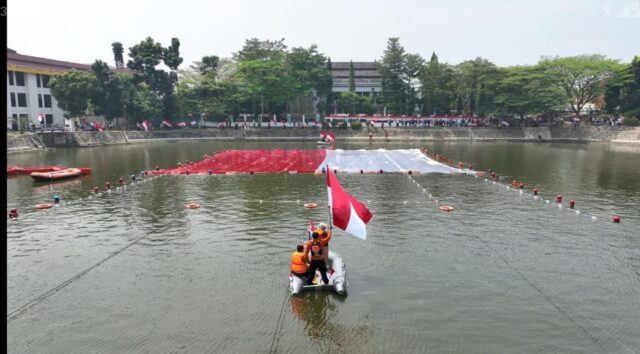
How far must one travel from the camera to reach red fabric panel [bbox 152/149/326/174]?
147ft

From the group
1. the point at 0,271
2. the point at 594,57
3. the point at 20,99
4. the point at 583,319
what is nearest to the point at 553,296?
the point at 583,319

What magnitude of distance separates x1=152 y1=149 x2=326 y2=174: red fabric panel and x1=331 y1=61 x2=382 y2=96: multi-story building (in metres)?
66.7

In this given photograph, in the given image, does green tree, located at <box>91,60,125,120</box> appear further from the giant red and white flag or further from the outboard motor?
Answer: the outboard motor

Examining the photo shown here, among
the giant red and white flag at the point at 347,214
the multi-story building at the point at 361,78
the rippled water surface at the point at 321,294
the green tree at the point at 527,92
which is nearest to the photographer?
the rippled water surface at the point at 321,294

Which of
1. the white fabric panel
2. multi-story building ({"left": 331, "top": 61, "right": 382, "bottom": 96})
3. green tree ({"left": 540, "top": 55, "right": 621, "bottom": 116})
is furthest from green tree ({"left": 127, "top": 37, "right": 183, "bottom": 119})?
green tree ({"left": 540, "top": 55, "right": 621, "bottom": 116})

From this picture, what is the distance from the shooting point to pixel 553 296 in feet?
50.2

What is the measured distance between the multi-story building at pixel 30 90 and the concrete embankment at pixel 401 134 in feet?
43.2

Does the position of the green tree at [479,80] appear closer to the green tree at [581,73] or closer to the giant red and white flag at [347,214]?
the green tree at [581,73]

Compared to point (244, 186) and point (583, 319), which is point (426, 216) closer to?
point (583, 319)

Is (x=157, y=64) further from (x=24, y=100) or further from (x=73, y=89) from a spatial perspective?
(x=24, y=100)

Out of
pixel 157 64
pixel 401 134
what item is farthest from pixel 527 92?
pixel 157 64

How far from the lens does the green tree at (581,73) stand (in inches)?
3433

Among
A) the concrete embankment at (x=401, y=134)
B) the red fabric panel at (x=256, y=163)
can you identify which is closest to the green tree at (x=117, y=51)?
the concrete embankment at (x=401, y=134)

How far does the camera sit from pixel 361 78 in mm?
126812
